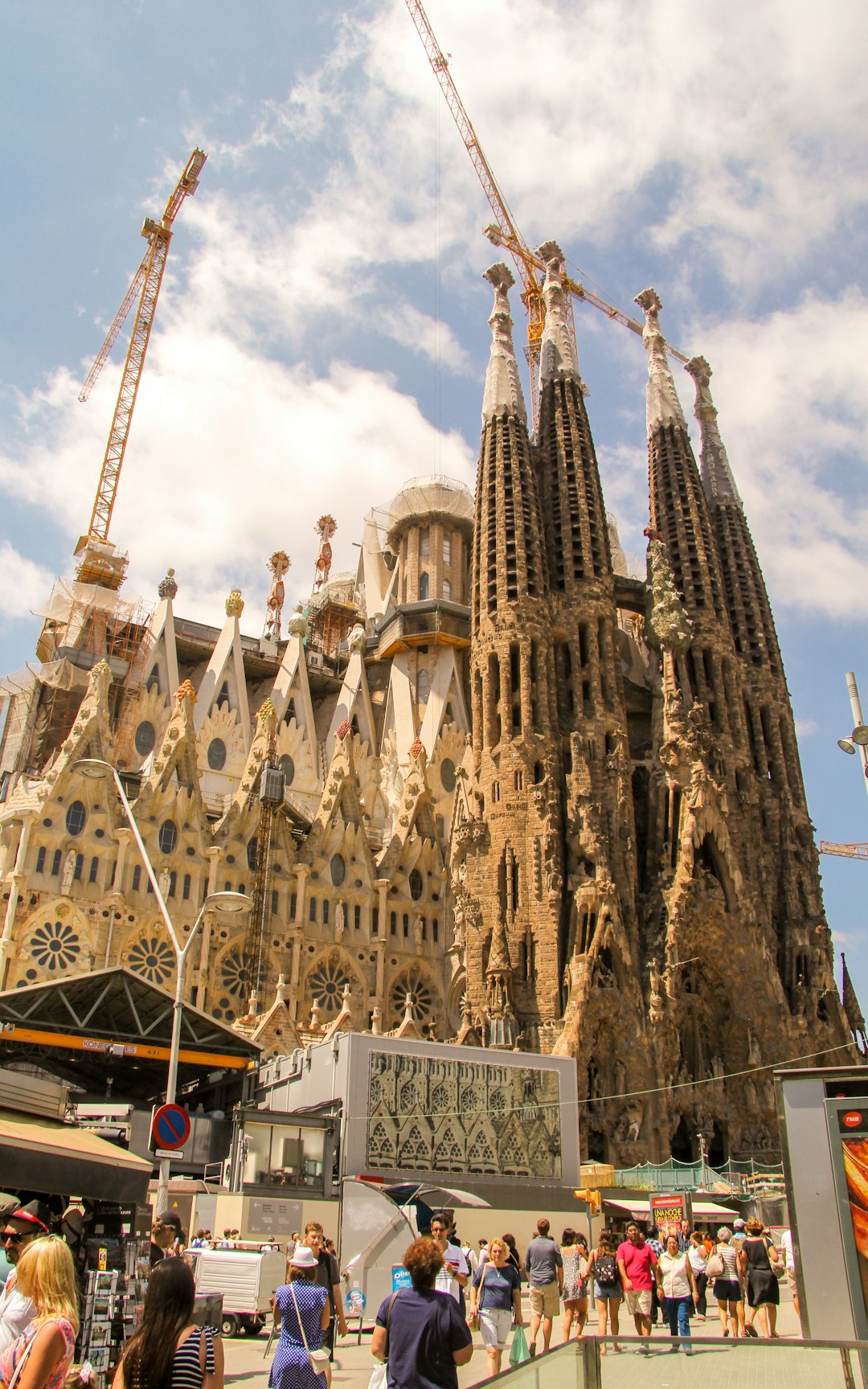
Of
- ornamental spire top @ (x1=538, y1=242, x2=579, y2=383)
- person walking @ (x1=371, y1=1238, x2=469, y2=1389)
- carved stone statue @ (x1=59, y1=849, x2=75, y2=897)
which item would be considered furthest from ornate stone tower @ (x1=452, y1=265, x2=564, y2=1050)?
person walking @ (x1=371, y1=1238, x2=469, y2=1389)

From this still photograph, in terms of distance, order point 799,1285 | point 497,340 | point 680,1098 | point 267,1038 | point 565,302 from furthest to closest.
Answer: point 565,302 → point 497,340 → point 680,1098 → point 267,1038 → point 799,1285

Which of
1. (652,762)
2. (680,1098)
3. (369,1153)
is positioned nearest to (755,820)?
(652,762)

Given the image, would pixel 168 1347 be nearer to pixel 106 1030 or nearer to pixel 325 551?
pixel 106 1030

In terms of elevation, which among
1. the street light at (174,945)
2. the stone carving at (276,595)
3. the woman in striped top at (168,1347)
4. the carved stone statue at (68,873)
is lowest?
the woman in striped top at (168,1347)

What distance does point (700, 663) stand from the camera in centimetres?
5394

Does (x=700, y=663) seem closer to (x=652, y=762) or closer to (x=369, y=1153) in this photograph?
(x=652, y=762)

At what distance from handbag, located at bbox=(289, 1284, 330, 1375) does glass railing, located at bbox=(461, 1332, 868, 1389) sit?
256 cm

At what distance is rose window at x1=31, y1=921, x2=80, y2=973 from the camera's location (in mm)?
39531

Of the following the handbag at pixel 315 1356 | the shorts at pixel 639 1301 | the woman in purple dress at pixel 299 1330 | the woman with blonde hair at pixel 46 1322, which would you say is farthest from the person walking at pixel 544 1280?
the woman with blonde hair at pixel 46 1322

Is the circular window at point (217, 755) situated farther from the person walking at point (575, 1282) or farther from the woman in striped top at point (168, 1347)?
the woman in striped top at point (168, 1347)

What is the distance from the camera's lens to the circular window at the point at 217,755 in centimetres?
5434

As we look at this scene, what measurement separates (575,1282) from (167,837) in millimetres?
33748

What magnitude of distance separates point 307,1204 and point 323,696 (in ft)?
143

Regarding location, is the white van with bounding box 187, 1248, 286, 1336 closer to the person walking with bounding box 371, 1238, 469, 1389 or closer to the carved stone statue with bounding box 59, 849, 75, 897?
the person walking with bounding box 371, 1238, 469, 1389
